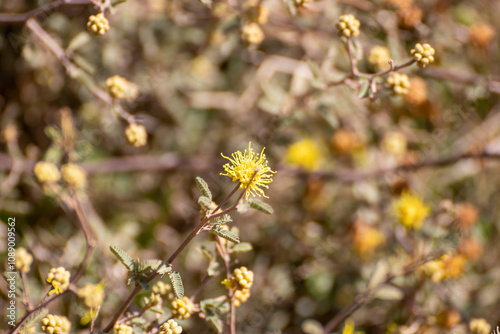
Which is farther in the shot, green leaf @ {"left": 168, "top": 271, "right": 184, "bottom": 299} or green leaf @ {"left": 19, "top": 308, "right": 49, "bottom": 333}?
green leaf @ {"left": 19, "top": 308, "right": 49, "bottom": 333}

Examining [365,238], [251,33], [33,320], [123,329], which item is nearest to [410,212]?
[365,238]

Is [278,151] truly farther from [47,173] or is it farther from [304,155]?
[47,173]

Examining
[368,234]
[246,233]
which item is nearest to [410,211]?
[368,234]

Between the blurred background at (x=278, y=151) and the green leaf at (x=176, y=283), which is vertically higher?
the green leaf at (x=176, y=283)

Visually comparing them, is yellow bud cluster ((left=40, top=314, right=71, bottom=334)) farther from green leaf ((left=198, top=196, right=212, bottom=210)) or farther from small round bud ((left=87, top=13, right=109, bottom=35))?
small round bud ((left=87, top=13, right=109, bottom=35))

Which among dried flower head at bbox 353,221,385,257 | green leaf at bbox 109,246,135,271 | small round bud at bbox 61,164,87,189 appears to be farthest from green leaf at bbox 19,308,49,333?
dried flower head at bbox 353,221,385,257

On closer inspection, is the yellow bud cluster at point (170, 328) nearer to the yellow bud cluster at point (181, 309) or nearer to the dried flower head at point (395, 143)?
the yellow bud cluster at point (181, 309)

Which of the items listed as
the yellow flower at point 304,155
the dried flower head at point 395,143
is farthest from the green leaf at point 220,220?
the dried flower head at point 395,143
